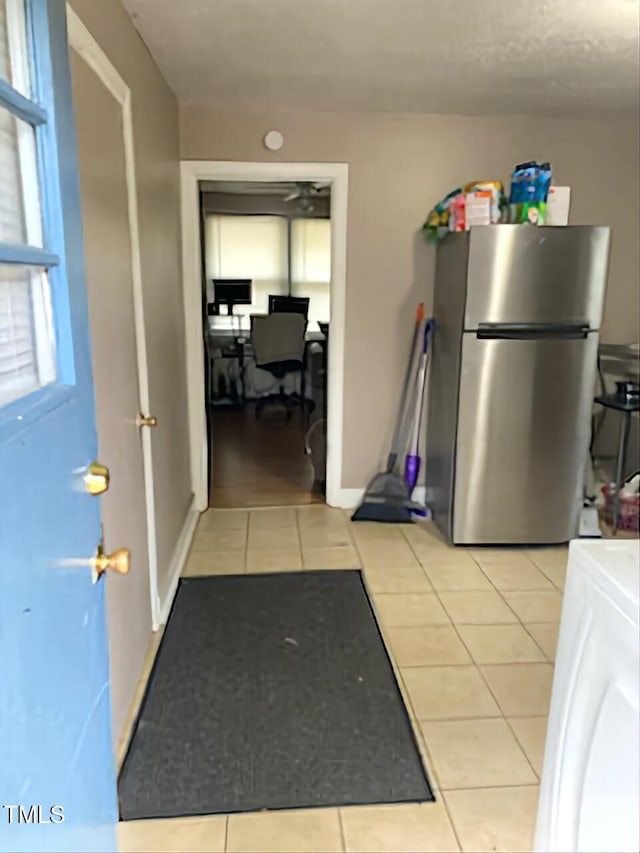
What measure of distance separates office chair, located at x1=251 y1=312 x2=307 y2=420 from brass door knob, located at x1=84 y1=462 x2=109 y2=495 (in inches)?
208

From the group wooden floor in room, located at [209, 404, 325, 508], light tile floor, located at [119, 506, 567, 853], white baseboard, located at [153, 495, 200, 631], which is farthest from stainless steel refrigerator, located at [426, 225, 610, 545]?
white baseboard, located at [153, 495, 200, 631]

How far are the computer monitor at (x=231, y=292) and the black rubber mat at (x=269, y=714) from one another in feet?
15.7

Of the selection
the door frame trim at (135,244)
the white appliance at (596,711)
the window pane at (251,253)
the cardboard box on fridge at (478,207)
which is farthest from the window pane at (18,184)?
the window pane at (251,253)

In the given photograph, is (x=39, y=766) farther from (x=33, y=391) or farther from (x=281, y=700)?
(x=281, y=700)

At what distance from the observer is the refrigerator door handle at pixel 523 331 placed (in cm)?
301

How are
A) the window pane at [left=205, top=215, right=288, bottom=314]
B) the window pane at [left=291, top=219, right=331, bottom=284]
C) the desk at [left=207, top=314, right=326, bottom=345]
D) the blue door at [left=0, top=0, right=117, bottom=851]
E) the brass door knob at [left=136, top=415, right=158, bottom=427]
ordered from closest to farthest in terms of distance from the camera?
1. the blue door at [left=0, top=0, right=117, bottom=851]
2. the brass door knob at [left=136, top=415, right=158, bottom=427]
3. the desk at [left=207, top=314, right=326, bottom=345]
4. the window pane at [left=205, top=215, right=288, bottom=314]
5. the window pane at [left=291, top=219, right=331, bottom=284]

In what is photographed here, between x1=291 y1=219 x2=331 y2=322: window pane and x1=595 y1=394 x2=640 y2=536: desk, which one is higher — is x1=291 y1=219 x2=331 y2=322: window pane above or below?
above

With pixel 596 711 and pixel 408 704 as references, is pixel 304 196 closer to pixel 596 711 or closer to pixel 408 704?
pixel 408 704

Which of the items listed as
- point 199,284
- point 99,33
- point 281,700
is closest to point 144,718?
point 281,700

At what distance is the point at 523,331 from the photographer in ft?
9.93

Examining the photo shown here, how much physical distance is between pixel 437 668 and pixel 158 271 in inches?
74.4

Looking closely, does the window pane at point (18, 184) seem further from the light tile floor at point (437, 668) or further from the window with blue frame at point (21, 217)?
the light tile floor at point (437, 668)

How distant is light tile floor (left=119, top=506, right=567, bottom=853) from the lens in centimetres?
157

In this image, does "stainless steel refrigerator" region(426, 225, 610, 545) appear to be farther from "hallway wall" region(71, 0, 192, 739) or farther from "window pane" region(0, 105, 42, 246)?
"window pane" region(0, 105, 42, 246)
